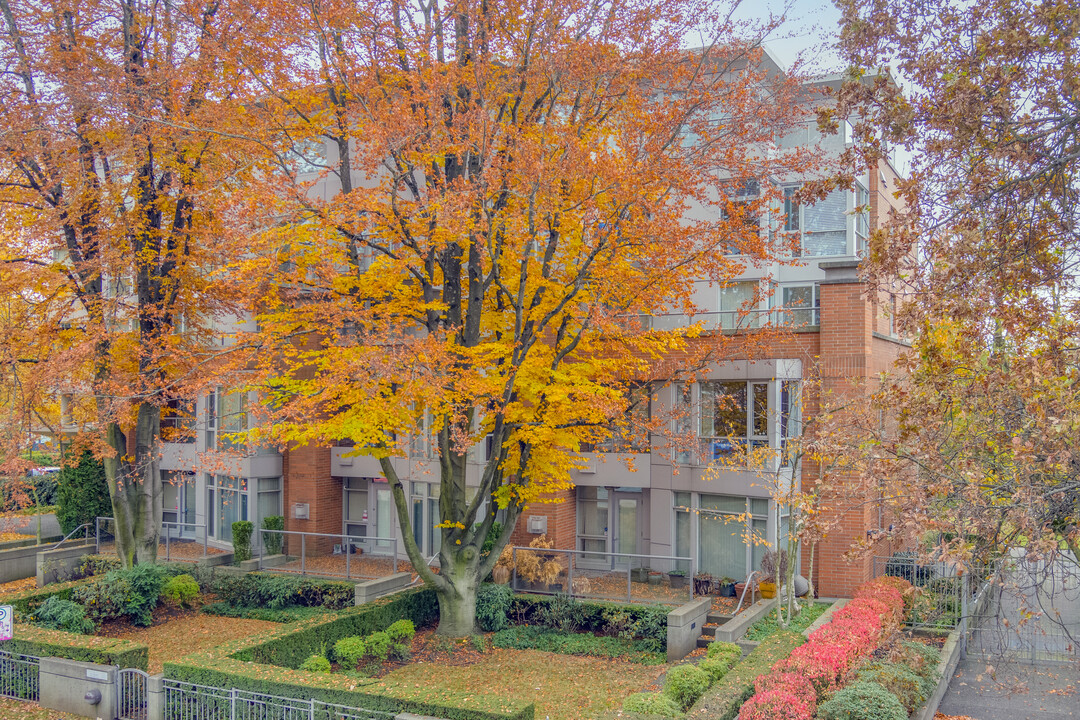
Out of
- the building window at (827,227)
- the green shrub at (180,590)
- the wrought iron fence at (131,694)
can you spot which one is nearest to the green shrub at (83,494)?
the green shrub at (180,590)

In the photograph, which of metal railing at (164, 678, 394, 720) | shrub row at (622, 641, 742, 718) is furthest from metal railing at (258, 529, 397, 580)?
shrub row at (622, 641, 742, 718)

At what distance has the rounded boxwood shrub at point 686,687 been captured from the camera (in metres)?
11.9

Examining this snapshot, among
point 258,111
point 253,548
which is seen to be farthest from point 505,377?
point 253,548

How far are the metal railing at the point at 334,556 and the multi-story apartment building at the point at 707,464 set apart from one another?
48cm

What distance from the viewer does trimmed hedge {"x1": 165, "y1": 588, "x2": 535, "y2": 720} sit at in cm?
1084

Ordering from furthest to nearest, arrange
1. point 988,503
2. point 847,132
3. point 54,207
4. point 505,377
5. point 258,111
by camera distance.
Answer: point 847,132, point 54,207, point 258,111, point 505,377, point 988,503

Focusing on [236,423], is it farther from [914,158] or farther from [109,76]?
[914,158]

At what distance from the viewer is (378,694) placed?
1120cm

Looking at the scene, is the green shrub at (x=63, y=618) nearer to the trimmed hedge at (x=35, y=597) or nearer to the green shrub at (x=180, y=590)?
the trimmed hedge at (x=35, y=597)

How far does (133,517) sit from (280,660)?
8459mm

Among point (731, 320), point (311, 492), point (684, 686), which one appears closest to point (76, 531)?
point (311, 492)

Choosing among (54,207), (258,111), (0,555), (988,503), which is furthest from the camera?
(0,555)

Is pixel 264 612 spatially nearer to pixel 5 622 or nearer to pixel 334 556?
pixel 334 556

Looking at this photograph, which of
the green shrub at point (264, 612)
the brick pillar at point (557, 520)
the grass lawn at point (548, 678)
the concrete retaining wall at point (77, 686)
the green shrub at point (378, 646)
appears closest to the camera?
the concrete retaining wall at point (77, 686)
